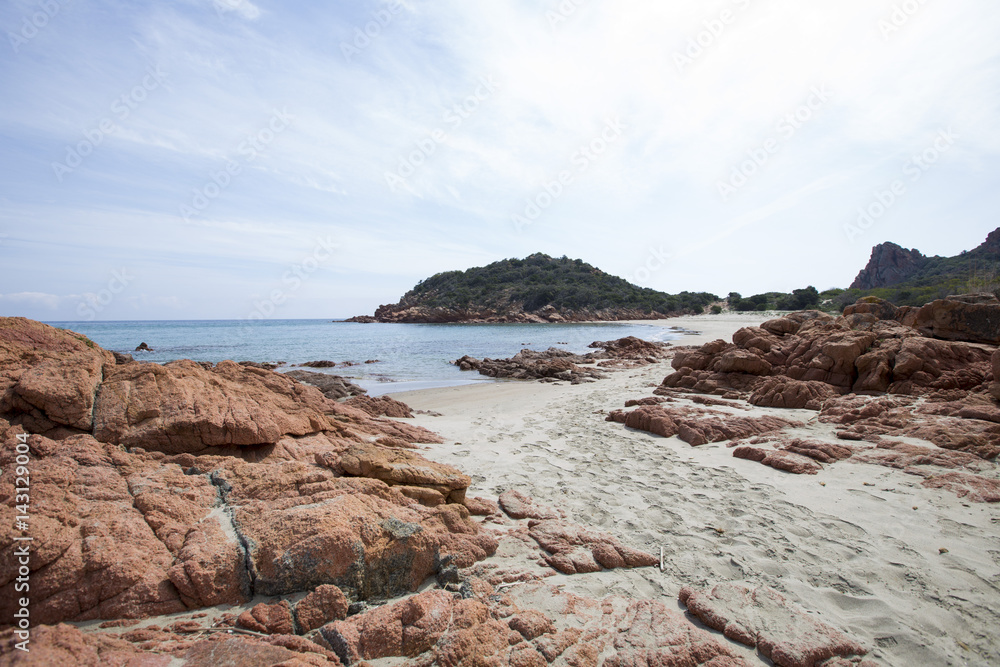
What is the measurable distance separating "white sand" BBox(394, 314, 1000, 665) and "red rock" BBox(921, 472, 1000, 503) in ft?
0.50

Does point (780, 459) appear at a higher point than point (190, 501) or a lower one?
lower

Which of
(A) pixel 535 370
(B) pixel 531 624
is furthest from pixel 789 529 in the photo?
(A) pixel 535 370

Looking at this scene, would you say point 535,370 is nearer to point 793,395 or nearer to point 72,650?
point 793,395

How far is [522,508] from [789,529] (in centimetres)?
250

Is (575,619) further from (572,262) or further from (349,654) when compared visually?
(572,262)

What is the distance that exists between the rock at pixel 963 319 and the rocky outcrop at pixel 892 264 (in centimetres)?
6675

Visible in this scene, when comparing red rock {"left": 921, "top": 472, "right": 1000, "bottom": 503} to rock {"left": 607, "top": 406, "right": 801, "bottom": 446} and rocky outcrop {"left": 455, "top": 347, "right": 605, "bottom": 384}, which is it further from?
rocky outcrop {"left": 455, "top": 347, "right": 605, "bottom": 384}

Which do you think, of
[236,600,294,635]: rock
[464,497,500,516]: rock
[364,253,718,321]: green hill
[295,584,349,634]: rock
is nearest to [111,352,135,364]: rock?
[236,600,294,635]: rock

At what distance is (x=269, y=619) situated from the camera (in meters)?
2.53

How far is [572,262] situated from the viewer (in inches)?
3851

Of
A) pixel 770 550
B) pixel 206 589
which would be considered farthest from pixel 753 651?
pixel 206 589

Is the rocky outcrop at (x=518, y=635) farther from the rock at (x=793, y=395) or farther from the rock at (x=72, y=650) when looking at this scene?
the rock at (x=793, y=395)

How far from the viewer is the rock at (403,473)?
400 centimetres

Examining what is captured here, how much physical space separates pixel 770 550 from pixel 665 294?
293ft
